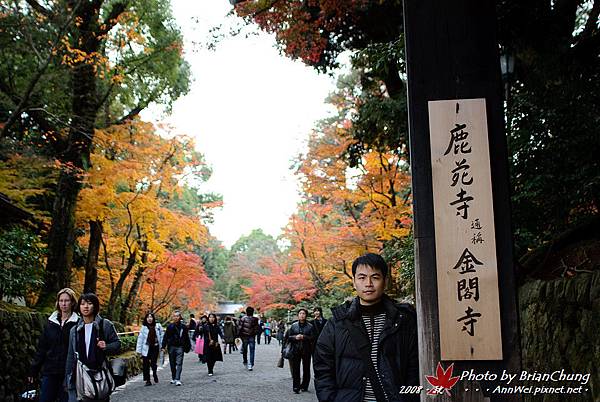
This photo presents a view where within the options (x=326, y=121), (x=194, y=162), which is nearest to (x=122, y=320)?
(x=194, y=162)

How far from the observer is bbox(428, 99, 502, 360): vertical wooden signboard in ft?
9.64

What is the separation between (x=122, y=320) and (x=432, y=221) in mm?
19455

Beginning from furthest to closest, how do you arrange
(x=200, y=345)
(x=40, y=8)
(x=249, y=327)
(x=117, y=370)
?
(x=200, y=345) < (x=249, y=327) < (x=40, y=8) < (x=117, y=370)

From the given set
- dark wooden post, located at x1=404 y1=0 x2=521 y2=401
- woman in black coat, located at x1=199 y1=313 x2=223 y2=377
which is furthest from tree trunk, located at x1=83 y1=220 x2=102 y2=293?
dark wooden post, located at x1=404 y1=0 x2=521 y2=401

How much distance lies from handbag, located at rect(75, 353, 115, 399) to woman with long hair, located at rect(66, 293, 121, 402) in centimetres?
4

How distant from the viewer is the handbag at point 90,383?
193 inches

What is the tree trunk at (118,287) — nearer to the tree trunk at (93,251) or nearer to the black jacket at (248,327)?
the tree trunk at (93,251)

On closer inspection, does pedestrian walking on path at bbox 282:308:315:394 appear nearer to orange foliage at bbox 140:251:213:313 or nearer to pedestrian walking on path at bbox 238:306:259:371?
pedestrian walking on path at bbox 238:306:259:371

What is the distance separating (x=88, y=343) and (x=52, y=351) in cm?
65

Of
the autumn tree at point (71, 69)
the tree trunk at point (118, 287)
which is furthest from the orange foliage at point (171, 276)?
the autumn tree at point (71, 69)

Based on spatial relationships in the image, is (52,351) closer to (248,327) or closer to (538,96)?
(538,96)

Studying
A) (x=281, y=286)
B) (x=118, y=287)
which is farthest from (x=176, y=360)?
(x=281, y=286)

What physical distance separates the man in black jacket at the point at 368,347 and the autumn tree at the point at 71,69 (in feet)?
31.7

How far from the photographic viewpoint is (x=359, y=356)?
327 cm
